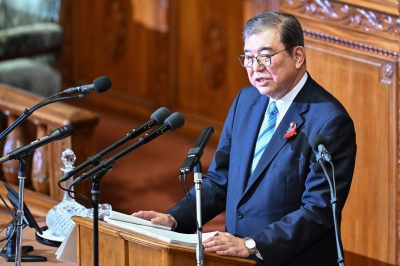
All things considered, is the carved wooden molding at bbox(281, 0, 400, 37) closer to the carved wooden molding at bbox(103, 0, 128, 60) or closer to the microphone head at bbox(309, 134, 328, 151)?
the microphone head at bbox(309, 134, 328, 151)

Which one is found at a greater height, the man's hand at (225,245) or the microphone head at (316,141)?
the microphone head at (316,141)

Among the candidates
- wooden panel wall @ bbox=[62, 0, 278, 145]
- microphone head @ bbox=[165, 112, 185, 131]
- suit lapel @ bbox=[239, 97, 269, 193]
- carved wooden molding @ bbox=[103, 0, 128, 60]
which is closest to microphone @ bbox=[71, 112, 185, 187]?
microphone head @ bbox=[165, 112, 185, 131]

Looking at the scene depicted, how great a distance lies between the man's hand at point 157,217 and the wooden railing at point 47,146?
1.36 meters

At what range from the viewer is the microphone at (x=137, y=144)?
9.58 ft

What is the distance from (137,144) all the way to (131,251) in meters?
0.44

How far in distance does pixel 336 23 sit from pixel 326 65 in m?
0.24

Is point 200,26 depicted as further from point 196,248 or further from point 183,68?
point 196,248

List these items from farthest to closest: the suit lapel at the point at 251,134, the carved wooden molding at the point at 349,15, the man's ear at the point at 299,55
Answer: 1. the carved wooden molding at the point at 349,15
2. the suit lapel at the point at 251,134
3. the man's ear at the point at 299,55

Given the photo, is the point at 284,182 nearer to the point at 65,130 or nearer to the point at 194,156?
the point at 194,156

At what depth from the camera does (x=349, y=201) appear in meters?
4.94

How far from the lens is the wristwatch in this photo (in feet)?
A: 10.8

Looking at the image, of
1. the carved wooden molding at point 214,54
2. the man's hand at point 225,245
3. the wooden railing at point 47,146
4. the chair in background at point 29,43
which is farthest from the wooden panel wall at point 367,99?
the chair in background at point 29,43

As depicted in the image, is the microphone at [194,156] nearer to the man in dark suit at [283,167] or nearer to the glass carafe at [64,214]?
the man in dark suit at [283,167]

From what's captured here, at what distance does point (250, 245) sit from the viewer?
130 inches
